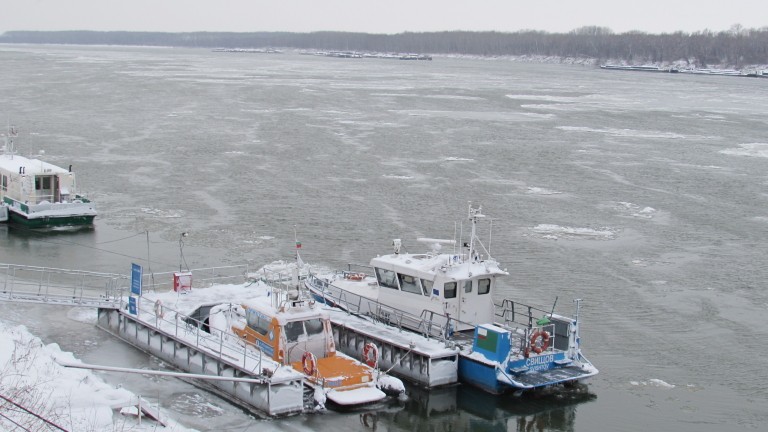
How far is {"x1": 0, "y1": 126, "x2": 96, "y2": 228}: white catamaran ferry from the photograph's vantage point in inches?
1510

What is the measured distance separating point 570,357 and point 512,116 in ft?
192

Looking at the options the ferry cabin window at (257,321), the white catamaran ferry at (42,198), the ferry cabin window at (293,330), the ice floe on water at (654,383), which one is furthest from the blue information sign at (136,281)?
the white catamaran ferry at (42,198)

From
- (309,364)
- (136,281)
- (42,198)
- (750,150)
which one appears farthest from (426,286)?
(750,150)

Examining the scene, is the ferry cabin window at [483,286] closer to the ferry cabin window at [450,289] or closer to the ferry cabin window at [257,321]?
the ferry cabin window at [450,289]

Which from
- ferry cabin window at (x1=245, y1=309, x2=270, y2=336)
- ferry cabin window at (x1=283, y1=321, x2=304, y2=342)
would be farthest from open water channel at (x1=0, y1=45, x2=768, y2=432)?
ferry cabin window at (x1=283, y1=321, x2=304, y2=342)

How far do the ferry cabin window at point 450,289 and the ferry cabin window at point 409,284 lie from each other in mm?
741

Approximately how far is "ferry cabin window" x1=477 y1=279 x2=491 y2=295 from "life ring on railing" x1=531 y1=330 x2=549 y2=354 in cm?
237

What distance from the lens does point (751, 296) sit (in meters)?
31.0

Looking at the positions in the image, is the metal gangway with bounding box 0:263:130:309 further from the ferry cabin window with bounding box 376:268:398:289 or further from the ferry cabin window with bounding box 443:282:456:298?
the ferry cabin window with bounding box 443:282:456:298

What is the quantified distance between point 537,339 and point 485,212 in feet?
63.2

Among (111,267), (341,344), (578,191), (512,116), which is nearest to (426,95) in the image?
(512,116)

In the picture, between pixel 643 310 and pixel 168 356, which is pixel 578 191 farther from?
pixel 168 356

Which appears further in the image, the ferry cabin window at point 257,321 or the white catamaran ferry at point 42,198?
the white catamaran ferry at point 42,198

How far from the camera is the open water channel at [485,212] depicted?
22.6 metres
